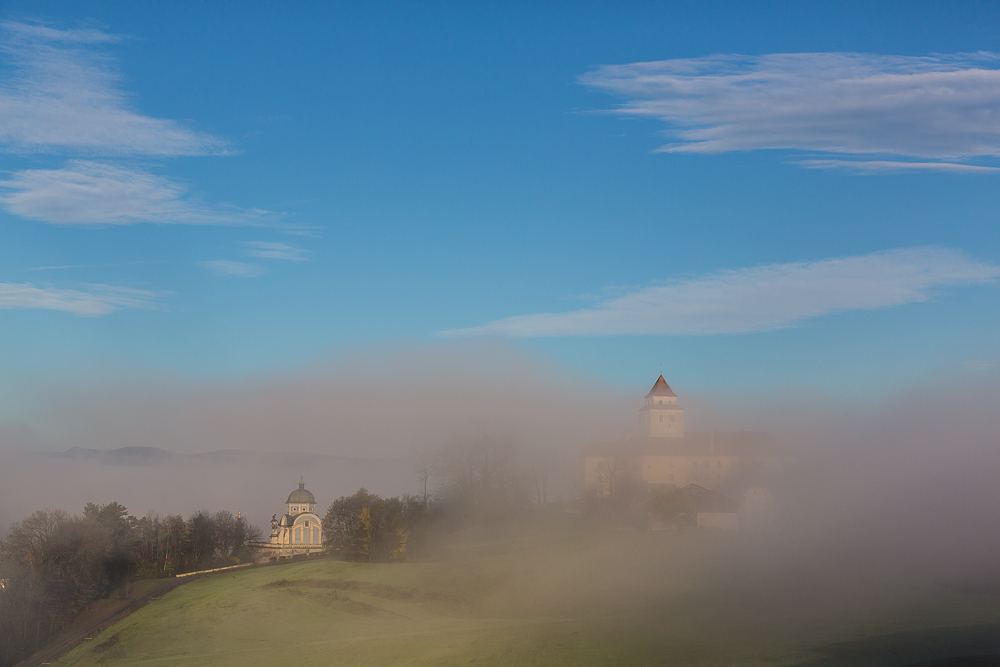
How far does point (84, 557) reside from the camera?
9050 cm

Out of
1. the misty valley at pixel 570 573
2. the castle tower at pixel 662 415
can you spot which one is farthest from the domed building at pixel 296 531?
the castle tower at pixel 662 415

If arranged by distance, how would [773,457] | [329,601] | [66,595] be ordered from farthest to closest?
[773,457] < [66,595] < [329,601]

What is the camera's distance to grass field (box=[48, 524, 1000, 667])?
50.7 metres

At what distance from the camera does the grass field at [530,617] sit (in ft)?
166

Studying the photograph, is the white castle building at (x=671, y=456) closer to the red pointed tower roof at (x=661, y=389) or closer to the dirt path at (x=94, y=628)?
the red pointed tower roof at (x=661, y=389)

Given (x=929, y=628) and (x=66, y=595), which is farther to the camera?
(x=66, y=595)

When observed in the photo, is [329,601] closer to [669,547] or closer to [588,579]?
[588,579]

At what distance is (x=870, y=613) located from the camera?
60.0 meters

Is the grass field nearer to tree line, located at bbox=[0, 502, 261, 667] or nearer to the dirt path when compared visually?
the dirt path

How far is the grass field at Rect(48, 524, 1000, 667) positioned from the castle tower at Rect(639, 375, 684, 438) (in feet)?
160

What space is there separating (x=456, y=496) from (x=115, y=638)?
61730 millimetres

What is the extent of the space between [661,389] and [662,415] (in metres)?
4.29

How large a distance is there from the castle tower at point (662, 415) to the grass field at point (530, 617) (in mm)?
48736

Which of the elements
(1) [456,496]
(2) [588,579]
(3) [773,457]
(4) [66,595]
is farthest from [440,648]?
(3) [773,457]
